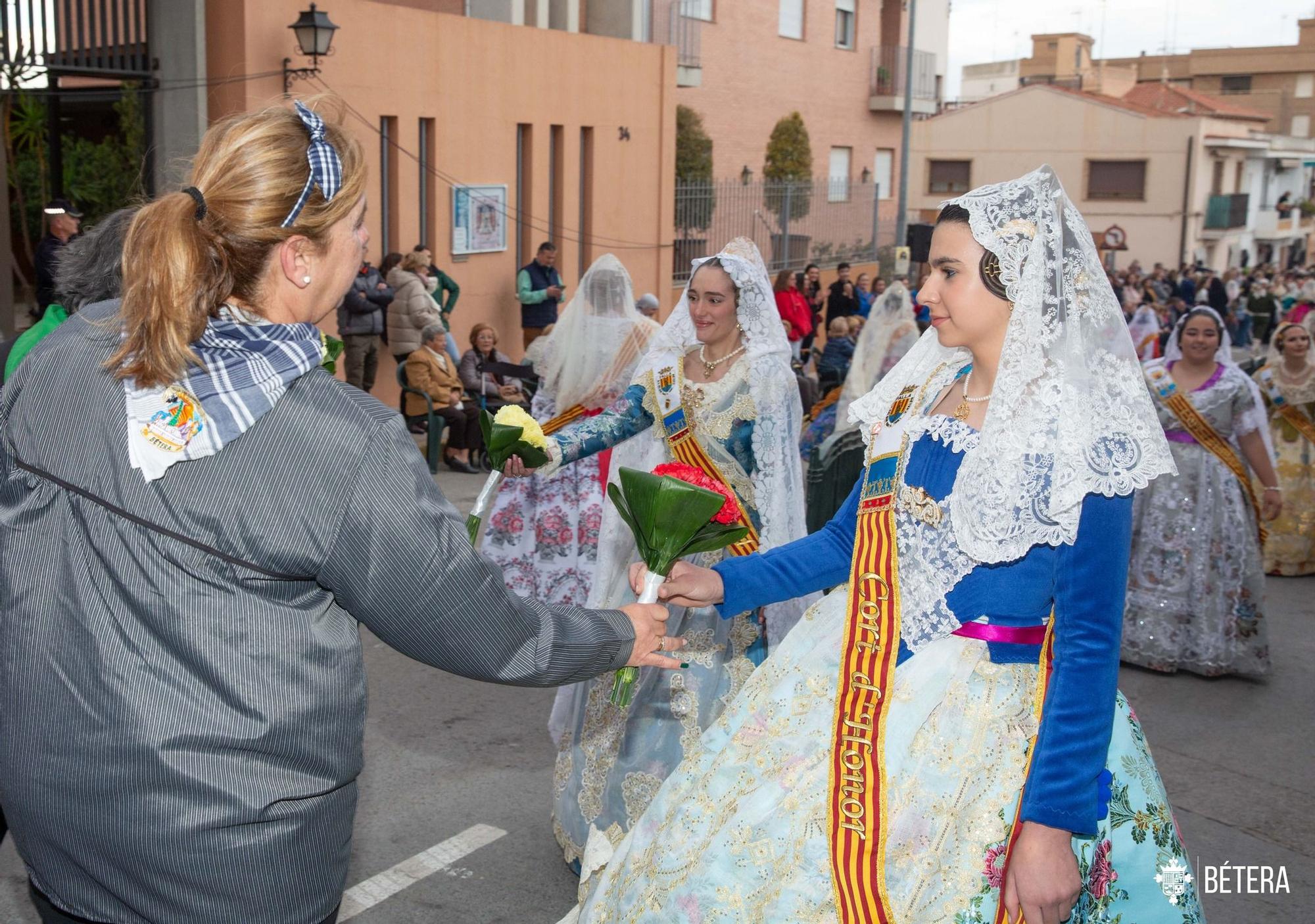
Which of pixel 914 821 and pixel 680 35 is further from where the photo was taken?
pixel 680 35

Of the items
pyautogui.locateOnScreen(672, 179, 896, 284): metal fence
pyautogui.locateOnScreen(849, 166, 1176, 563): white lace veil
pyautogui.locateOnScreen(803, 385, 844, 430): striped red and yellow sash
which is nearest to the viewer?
pyautogui.locateOnScreen(849, 166, 1176, 563): white lace veil

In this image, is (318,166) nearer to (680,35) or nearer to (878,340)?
(878,340)

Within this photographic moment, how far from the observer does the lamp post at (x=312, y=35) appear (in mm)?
10781

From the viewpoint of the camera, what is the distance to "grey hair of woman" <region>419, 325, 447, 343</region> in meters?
11.0

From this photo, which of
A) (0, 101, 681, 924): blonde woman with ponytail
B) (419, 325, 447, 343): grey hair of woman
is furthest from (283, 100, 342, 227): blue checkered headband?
(419, 325, 447, 343): grey hair of woman

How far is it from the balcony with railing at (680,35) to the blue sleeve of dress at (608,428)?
14983 millimetres

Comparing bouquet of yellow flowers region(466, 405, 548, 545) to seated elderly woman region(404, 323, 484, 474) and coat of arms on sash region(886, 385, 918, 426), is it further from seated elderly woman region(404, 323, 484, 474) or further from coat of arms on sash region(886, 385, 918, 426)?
seated elderly woman region(404, 323, 484, 474)

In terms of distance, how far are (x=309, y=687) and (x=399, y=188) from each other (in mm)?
11656

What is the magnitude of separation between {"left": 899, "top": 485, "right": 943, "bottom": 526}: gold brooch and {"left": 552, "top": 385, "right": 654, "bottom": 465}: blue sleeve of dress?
1894 millimetres

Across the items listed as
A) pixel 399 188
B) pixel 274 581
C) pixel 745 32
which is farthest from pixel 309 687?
pixel 745 32

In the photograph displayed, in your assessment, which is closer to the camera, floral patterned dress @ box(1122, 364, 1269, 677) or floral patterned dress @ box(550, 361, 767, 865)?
floral patterned dress @ box(550, 361, 767, 865)

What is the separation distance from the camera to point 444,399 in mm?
10781

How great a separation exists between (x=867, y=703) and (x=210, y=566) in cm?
122

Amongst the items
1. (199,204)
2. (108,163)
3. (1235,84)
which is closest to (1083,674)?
(199,204)
